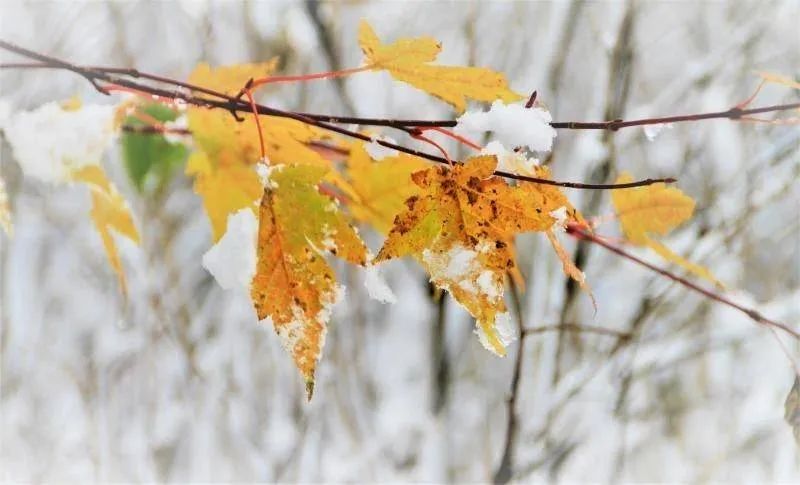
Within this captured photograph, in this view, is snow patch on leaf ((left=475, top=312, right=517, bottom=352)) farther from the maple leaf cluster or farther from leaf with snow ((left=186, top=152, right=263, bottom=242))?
leaf with snow ((left=186, top=152, right=263, bottom=242))

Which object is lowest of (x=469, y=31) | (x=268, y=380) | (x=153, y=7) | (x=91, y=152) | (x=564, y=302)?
(x=91, y=152)

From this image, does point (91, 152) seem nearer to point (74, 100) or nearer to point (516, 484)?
point (74, 100)

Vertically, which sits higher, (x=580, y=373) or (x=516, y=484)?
(x=580, y=373)

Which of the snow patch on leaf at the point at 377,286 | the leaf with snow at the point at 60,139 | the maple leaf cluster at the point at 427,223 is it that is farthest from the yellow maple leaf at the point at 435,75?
the leaf with snow at the point at 60,139

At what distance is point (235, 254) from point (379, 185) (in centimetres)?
12

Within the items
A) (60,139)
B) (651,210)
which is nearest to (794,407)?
(651,210)

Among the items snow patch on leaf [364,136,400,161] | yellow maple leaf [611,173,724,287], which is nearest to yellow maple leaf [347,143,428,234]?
snow patch on leaf [364,136,400,161]

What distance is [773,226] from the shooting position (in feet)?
6.52

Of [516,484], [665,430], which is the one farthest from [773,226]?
[665,430]

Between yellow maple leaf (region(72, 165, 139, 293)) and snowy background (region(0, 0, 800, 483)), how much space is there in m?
0.11

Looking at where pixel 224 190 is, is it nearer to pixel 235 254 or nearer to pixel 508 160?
pixel 235 254

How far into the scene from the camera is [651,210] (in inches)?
16.9

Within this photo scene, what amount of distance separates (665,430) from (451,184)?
3.45 meters

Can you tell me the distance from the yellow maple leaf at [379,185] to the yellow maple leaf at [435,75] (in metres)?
0.07
